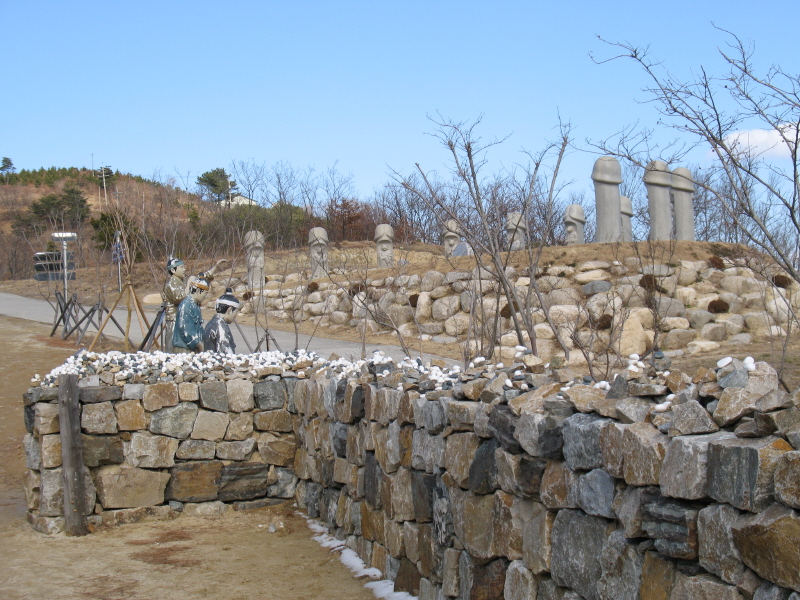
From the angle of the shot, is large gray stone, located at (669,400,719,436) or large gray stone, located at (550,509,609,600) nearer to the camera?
large gray stone, located at (669,400,719,436)

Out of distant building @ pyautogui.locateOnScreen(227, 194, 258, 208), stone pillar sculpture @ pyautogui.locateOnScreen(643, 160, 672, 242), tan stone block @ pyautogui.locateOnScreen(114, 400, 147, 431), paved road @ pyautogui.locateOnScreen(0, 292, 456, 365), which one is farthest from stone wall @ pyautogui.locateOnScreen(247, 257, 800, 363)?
tan stone block @ pyautogui.locateOnScreen(114, 400, 147, 431)

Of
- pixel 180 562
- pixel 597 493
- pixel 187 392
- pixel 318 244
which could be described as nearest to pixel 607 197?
pixel 318 244

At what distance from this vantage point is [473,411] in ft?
13.4

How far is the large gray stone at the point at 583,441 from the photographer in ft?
9.88

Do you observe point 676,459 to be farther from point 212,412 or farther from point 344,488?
point 212,412

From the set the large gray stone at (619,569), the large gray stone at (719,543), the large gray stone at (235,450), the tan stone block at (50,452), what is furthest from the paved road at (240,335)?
the large gray stone at (719,543)

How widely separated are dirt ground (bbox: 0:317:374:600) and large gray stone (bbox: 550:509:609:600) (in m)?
2.26

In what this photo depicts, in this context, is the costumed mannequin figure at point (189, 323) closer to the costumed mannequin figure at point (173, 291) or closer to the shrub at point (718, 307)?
the costumed mannequin figure at point (173, 291)

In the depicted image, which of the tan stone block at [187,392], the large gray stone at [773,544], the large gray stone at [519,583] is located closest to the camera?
the large gray stone at [773,544]

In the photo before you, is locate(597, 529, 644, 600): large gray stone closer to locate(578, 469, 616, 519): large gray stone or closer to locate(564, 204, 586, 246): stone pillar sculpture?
locate(578, 469, 616, 519): large gray stone

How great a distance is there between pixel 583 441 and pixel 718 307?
13165 mm

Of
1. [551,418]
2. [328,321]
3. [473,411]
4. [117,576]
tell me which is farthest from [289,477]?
[328,321]

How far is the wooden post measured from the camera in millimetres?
6832

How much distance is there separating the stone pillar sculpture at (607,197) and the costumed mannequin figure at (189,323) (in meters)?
12.1
